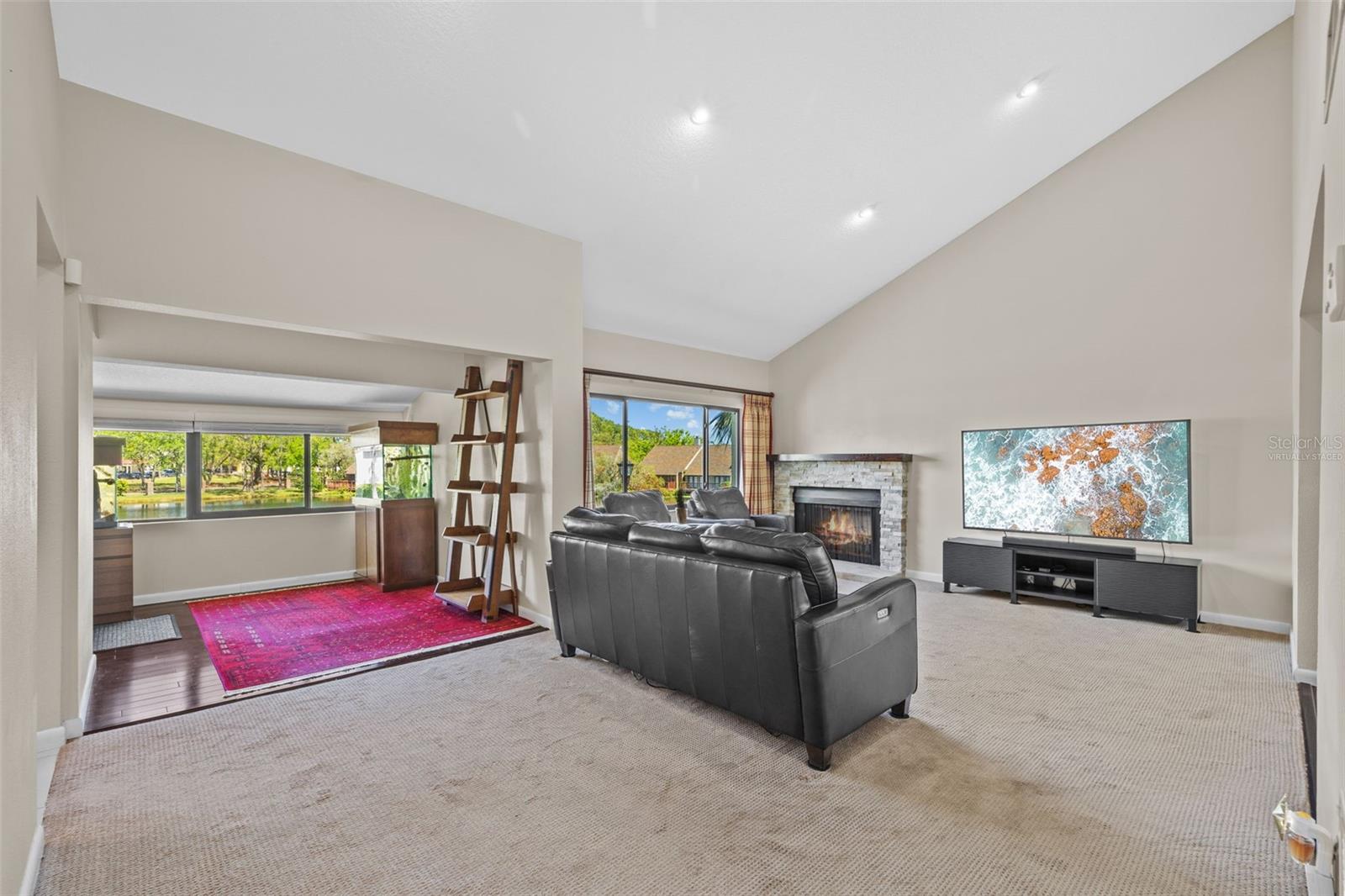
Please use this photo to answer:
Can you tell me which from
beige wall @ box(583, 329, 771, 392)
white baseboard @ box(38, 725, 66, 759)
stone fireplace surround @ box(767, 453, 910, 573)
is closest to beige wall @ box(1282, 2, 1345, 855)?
stone fireplace surround @ box(767, 453, 910, 573)

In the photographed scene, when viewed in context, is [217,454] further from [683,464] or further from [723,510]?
[723,510]

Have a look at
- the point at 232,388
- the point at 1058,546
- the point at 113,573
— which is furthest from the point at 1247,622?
the point at 113,573

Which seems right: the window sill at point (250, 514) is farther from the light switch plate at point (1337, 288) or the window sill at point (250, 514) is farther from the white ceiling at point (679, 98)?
the light switch plate at point (1337, 288)

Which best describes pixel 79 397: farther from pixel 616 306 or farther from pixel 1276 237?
pixel 1276 237

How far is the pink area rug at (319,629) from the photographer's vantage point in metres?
3.83

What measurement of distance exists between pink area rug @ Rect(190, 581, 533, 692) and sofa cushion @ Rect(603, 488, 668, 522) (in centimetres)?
149

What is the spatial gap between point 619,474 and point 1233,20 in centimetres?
614

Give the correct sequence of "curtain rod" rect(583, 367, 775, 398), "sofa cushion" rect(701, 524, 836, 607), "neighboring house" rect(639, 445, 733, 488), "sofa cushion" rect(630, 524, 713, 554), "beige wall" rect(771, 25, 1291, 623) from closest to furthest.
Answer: "sofa cushion" rect(701, 524, 836, 607) → "sofa cushion" rect(630, 524, 713, 554) → "beige wall" rect(771, 25, 1291, 623) → "curtain rod" rect(583, 367, 775, 398) → "neighboring house" rect(639, 445, 733, 488)

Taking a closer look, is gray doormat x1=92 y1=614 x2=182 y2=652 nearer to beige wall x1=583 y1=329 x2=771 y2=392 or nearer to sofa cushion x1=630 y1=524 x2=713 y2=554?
sofa cushion x1=630 y1=524 x2=713 y2=554

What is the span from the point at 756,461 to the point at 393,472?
13.8 ft

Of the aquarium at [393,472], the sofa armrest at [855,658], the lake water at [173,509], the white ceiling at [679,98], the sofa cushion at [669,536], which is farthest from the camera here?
the aquarium at [393,472]

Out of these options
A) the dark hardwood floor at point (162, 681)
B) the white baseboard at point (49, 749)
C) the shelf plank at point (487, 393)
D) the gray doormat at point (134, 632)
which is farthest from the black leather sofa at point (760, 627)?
the gray doormat at point (134, 632)

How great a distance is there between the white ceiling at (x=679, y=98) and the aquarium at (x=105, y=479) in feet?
9.69

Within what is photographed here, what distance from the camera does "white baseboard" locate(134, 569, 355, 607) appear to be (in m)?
5.39
